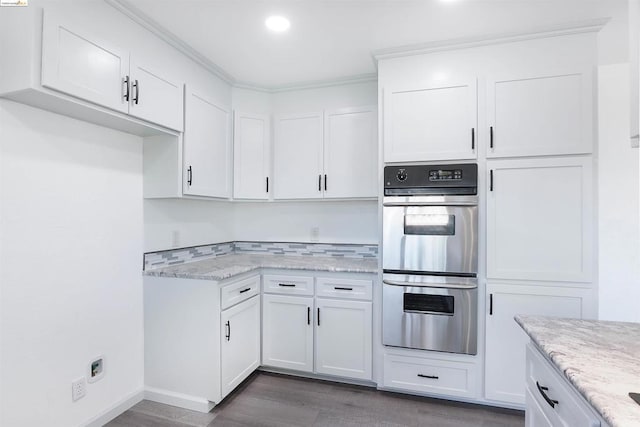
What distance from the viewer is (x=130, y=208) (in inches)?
90.5

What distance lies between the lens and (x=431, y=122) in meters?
2.32

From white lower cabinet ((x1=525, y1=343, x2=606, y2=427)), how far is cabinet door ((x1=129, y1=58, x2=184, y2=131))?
236 centimetres

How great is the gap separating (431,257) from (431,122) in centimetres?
96

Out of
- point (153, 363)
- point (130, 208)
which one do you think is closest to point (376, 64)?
point (130, 208)

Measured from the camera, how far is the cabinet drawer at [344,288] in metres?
2.51

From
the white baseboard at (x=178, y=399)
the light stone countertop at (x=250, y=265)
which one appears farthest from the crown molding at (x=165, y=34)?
the white baseboard at (x=178, y=399)

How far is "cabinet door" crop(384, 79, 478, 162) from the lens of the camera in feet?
7.41

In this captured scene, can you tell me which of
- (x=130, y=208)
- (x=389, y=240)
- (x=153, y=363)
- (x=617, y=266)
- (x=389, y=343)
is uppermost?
(x=130, y=208)

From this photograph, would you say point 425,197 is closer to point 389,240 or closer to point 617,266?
point 389,240

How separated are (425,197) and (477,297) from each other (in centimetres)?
76

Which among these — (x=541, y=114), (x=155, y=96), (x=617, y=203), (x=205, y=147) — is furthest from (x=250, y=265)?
(x=617, y=203)

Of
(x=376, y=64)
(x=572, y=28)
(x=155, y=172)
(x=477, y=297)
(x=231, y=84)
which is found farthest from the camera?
(x=231, y=84)

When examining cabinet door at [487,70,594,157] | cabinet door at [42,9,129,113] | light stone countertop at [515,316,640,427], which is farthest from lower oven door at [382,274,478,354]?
cabinet door at [42,9,129,113]

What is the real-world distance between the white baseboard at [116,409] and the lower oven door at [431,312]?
5.94ft
